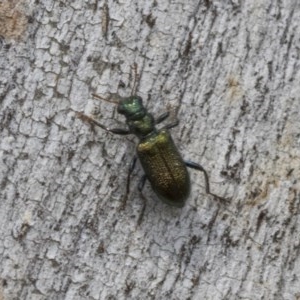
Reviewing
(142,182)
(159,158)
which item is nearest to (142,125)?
(159,158)

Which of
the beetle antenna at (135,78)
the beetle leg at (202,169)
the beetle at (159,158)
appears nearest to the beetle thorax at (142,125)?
the beetle at (159,158)

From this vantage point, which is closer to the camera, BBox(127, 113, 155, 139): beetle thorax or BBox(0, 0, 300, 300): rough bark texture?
BBox(0, 0, 300, 300): rough bark texture

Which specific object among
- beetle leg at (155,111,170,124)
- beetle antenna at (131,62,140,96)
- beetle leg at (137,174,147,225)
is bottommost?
beetle leg at (137,174,147,225)

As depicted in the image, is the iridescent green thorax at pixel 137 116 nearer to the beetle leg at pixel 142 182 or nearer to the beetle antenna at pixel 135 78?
the beetle antenna at pixel 135 78

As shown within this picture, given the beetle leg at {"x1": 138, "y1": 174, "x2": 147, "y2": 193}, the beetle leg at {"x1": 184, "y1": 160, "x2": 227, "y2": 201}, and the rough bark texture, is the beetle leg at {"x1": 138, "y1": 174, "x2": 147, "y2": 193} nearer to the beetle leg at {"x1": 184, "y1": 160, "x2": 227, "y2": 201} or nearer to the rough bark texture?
the rough bark texture

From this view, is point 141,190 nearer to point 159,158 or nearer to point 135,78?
point 159,158

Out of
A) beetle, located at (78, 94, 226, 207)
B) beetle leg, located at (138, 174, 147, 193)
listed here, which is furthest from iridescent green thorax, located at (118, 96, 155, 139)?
beetle leg, located at (138, 174, 147, 193)
